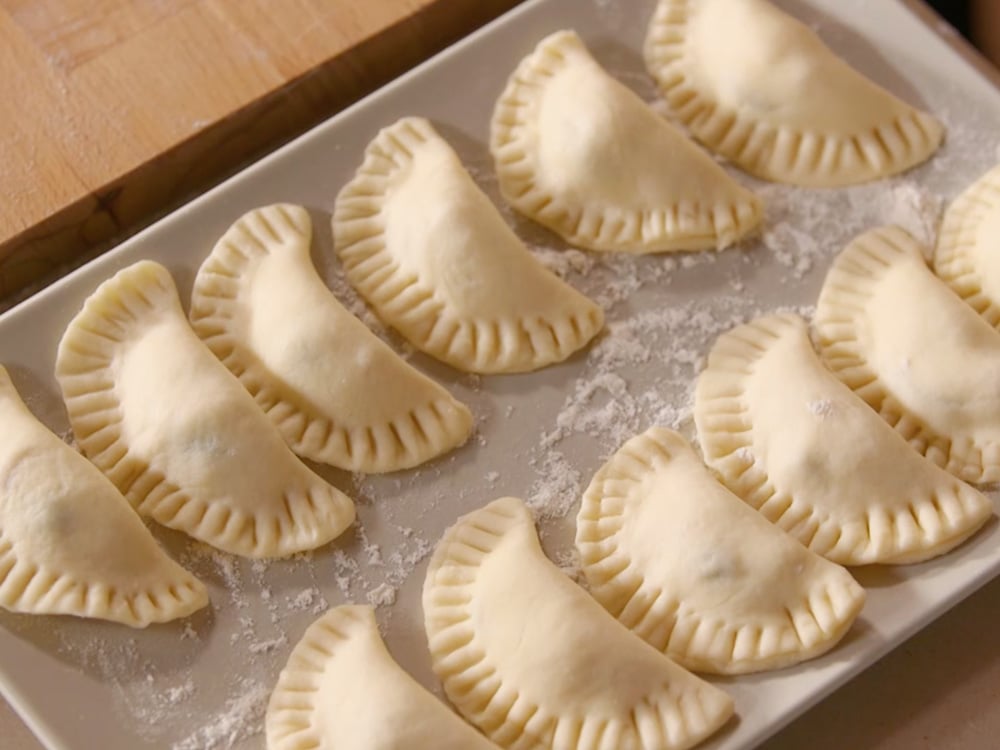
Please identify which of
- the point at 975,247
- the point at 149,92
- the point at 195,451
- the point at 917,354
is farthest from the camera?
the point at 149,92

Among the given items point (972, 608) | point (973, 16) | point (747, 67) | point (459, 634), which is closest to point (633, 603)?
point (459, 634)

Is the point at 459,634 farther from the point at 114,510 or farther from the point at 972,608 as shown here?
the point at 972,608

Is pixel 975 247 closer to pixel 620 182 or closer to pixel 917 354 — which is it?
pixel 917 354

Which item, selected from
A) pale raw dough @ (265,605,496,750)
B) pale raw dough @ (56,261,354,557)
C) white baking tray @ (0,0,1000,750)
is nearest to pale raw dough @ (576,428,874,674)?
white baking tray @ (0,0,1000,750)

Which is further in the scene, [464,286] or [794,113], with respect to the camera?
[794,113]

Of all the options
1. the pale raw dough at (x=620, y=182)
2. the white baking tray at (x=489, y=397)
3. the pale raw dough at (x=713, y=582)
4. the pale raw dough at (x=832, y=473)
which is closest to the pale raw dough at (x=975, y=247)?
the white baking tray at (x=489, y=397)

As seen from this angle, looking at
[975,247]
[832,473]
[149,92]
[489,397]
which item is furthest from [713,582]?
[149,92]

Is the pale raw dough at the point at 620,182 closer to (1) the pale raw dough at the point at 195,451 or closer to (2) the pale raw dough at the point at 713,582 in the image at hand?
(2) the pale raw dough at the point at 713,582
